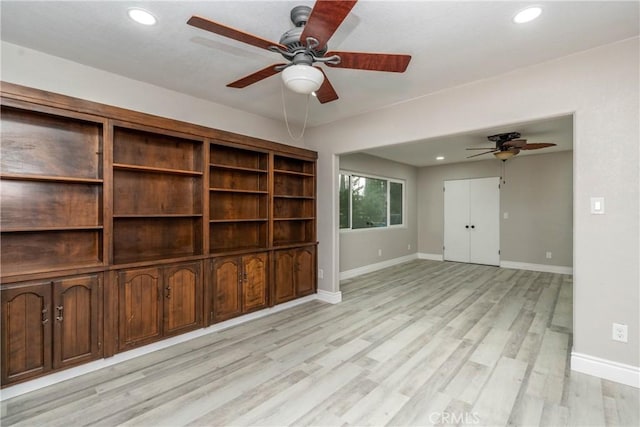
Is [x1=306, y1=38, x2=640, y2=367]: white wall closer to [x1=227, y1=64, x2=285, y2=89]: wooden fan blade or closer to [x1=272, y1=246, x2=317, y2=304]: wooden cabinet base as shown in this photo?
[x1=227, y1=64, x2=285, y2=89]: wooden fan blade

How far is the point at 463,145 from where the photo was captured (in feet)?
→ 18.1

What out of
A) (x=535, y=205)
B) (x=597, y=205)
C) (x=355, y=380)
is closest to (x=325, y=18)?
(x=355, y=380)

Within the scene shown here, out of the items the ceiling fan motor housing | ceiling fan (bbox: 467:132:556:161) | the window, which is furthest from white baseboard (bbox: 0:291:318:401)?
ceiling fan (bbox: 467:132:556:161)

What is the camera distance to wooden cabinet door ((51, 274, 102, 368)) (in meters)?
2.29

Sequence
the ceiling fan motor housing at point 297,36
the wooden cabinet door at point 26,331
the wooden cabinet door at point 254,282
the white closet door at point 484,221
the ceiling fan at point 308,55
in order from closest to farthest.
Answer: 1. the ceiling fan at point 308,55
2. the ceiling fan motor housing at point 297,36
3. the wooden cabinet door at point 26,331
4. the wooden cabinet door at point 254,282
5. the white closet door at point 484,221

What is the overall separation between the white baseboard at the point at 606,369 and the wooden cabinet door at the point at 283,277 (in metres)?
2.95

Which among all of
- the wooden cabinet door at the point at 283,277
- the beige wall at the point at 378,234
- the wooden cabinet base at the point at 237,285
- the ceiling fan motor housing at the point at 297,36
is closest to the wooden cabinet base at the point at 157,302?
the wooden cabinet base at the point at 237,285

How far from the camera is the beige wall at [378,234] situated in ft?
19.2

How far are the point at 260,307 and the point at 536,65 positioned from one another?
374cm

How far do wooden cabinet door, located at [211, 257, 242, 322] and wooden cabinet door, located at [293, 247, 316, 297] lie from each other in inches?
36.3

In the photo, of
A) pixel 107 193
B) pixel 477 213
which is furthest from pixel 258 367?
pixel 477 213

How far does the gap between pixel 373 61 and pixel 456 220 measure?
6442mm

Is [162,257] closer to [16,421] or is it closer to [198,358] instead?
[198,358]

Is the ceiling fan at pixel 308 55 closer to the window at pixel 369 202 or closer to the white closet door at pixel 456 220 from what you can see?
the window at pixel 369 202
